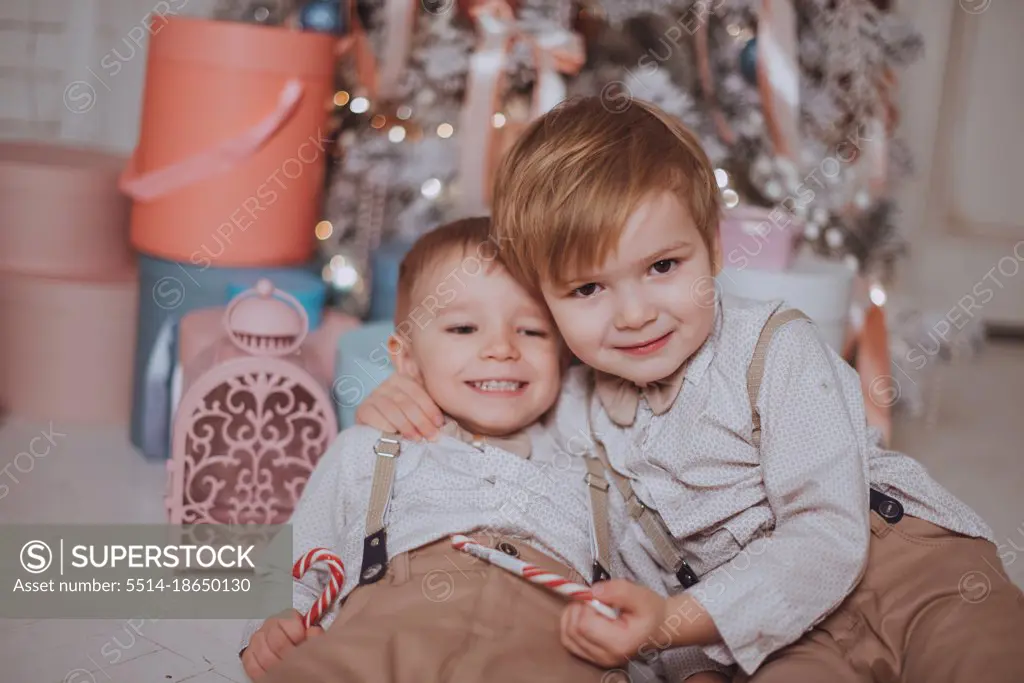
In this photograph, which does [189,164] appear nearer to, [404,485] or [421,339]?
[421,339]

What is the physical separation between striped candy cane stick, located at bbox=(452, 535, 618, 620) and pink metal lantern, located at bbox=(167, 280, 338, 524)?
0.48 meters

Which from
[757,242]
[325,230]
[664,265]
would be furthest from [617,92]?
[664,265]

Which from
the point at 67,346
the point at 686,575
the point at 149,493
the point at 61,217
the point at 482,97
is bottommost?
the point at 149,493

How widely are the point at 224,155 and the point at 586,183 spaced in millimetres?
889

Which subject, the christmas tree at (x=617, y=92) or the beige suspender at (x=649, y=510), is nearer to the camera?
the beige suspender at (x=649, y=510)

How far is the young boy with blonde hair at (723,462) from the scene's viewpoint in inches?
38.8

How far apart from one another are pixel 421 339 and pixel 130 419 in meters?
0.90

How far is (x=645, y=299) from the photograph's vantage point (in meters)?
1.09

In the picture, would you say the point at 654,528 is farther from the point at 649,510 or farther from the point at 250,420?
the point at 250,420

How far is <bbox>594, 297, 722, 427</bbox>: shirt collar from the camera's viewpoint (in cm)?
115

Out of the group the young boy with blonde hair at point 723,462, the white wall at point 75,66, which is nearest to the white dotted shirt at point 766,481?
the young boy with blonde hair at point 723,462

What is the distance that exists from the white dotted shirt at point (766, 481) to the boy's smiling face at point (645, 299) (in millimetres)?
62

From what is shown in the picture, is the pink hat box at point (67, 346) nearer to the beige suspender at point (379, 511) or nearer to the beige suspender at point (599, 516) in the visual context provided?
the beige suspender at point (379, 511)

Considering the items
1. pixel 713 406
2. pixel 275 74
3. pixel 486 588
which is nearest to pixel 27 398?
pixel 275 74
